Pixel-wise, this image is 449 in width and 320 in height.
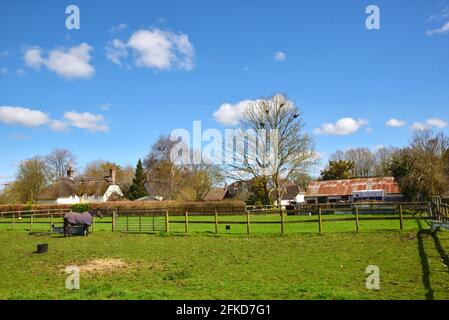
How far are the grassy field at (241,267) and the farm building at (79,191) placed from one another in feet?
168

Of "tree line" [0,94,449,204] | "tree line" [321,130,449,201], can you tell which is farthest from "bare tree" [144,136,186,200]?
"tree line" [321,130,449,201]

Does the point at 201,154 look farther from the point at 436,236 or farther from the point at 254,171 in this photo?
the point at 436,236

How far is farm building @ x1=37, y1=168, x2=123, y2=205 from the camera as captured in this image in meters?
65.1

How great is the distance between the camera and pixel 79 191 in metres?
68.4

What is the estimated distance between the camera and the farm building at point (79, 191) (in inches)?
2564

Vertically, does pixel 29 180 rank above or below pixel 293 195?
above

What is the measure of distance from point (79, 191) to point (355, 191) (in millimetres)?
46936

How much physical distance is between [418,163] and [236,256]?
105ft

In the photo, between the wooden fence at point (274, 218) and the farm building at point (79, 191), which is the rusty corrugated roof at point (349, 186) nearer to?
the wooden fence at point (274, 218)

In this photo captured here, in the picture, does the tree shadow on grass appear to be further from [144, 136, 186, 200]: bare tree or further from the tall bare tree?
[144, 136, 186, 200]: bare tree

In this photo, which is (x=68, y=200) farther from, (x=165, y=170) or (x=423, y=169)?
(x=423, y=169)

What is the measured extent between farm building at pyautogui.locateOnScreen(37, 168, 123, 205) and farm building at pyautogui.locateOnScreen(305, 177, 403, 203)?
3511 centimetres

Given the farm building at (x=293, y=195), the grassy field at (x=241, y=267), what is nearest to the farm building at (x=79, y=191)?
the farm building at (x=293, y=195)

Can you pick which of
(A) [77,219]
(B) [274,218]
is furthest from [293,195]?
(A) [77,219]
